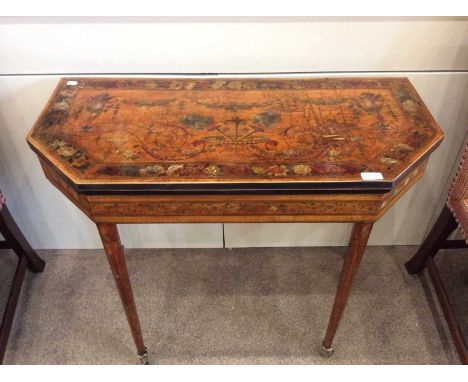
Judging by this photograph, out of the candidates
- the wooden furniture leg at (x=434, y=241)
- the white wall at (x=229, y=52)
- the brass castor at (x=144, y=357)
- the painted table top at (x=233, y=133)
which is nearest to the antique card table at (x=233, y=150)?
the painted table top at (x=233, y=133)

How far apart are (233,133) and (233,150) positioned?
89 millimetres

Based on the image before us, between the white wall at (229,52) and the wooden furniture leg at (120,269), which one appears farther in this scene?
the white wall at (229,52)

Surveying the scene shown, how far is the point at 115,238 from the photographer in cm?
132

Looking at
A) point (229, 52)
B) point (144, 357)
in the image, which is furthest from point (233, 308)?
point (229, 52)

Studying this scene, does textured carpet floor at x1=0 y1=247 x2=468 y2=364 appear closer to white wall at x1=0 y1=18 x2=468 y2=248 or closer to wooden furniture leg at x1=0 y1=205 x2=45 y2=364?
wooden furniture leg at x1=0 y1=205 x2=45 y2=364

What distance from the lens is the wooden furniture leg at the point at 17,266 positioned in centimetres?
171

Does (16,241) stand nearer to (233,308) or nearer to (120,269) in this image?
(120,269)

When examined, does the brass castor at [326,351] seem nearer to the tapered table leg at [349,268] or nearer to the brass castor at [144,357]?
the tapered table leg at [349,268]

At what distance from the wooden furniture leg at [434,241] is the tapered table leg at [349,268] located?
0.55 meters

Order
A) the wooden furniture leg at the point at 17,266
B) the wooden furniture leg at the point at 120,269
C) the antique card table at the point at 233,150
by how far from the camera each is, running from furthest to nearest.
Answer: the wooden furniture leg at the point at 17,266 < the wooden furniture leg at the point at 120,269 < the antique card table at the point at 233,150

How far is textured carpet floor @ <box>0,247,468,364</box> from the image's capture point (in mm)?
1780

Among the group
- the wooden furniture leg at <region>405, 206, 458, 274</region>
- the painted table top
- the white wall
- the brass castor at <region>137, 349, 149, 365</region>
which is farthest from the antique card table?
the wooden furniture leg at <region>405, 206, 458, 274</region>

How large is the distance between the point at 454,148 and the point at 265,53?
874 millimetres
